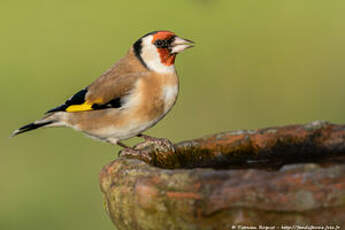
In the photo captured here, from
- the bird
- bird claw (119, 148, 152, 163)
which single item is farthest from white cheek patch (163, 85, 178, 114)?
bird claw (119, 148, 152, 163)

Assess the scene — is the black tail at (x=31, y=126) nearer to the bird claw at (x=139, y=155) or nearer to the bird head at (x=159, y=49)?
the bird head at (x=159, y=49)

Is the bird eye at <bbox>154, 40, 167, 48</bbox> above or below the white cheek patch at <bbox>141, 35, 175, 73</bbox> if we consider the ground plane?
above

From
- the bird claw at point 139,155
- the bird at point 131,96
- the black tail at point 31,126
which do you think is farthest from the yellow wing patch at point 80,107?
the bird claw at point 139,155

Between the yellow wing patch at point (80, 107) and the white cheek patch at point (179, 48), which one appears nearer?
the white cheek patch at point (179, 48)

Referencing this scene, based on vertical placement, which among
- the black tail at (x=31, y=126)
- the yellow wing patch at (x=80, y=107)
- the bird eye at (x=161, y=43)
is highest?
the bird eye at (x=161, y=43)

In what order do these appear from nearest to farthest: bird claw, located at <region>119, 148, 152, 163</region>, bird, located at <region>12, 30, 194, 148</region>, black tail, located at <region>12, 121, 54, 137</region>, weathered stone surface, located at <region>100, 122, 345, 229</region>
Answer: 1. weathered stone surface, located at <region>100, 122, 345, 229</region>
2. bird claw, located at <region>119, 148, 152, 163</region>
3. bird, located at <region>12, 30, 194, 148</region>
4. black tail, located at <region>12, 121, 54, 137</region>

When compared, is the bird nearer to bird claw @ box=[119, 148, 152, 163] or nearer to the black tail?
the black tail

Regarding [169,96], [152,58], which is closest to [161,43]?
[152,58]

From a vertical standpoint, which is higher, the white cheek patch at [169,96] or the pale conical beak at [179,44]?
the pale conical beak at [179,44]

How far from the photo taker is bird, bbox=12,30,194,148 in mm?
4145

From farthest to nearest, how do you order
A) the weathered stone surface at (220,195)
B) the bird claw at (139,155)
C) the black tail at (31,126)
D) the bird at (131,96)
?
the black tail at (31,126) → the bird at (131,96) → the bird claw at (139,155) → the weathered stone surface at (220,195)

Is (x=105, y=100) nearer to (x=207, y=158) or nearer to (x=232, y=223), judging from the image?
(x=207, y=158)

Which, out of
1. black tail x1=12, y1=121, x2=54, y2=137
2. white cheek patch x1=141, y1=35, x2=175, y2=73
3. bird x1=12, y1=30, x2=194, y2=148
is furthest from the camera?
black tail x1=12, y1=121, x2=54, y2=137

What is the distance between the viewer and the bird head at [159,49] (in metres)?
4.18
